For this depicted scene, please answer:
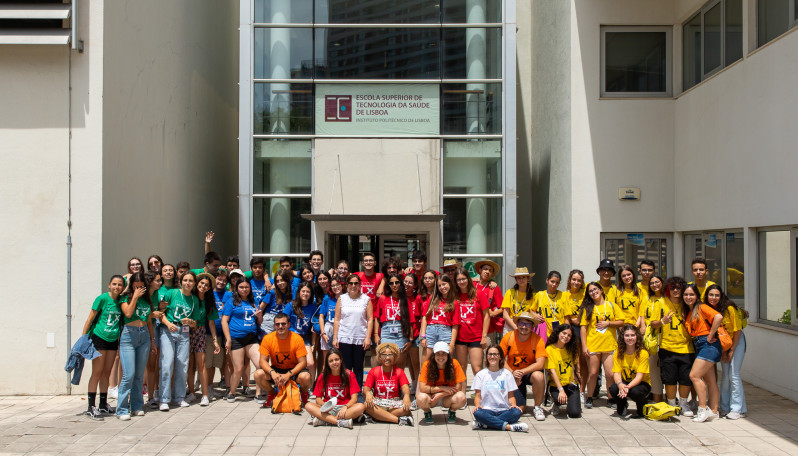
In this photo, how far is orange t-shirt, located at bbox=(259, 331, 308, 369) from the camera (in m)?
8.67

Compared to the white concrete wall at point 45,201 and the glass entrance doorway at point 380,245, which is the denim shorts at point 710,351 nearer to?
the glass entrance doorway at point 380,245

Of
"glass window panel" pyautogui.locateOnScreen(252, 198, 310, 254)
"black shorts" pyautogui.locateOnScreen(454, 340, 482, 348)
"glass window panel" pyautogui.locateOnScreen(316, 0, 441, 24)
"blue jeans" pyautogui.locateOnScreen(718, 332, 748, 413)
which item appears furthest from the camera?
"glass window panel" pyautogui.locateOnScreen(316, 0, 441, 24)

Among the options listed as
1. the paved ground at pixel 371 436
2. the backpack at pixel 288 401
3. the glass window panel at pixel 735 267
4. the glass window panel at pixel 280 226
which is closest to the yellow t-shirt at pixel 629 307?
the paved ground at pixel 371 436

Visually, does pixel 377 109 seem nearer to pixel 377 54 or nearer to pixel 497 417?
pixel 377 54

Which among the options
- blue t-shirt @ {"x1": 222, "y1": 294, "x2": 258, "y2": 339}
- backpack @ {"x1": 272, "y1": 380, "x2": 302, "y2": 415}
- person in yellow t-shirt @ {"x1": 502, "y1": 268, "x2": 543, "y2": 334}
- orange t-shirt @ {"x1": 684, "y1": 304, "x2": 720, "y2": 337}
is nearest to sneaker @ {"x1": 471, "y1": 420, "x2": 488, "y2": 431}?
person in yellow t-shirt @ {"x1": 502, "y1": 268, "x2": 543, "y2": 334}

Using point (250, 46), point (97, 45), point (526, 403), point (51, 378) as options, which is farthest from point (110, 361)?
point (250, 46)

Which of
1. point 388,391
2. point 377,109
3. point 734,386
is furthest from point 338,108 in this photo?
point 734,386

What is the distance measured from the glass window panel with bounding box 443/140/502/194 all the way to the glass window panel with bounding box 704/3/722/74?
3766mm

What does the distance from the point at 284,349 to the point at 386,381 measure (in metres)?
1.41

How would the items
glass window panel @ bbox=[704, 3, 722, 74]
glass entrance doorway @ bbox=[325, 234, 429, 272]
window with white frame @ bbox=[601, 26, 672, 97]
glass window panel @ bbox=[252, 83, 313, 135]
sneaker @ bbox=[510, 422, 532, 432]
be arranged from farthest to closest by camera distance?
glass entrance doorway @ bbox=[325, 234, 429, 272], glass window panel @ bbox=[252, 83, 313, 135], window with white frame @ bbox=[601, 26, 672, 97], glass window panel @ bbox=[704, 3, 722, 74], sneaker @ bbox=[510, 422, 532, 432]

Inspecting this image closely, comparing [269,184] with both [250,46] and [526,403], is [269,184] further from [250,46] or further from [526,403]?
[526,403]

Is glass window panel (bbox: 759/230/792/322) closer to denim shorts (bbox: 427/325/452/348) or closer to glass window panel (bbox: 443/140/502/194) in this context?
denim shorts (bbox: 427/325/452/348)

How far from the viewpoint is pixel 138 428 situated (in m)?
7.88

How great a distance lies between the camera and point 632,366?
842cm
